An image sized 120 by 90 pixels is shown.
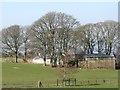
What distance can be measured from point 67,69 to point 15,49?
47.7 metres

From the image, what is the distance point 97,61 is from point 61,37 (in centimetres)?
1198

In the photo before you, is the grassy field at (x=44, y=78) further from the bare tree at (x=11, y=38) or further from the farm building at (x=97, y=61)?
the bare tree at (x=11, y=38)

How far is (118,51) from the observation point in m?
93.7

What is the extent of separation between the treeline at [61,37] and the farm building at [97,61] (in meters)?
3.09

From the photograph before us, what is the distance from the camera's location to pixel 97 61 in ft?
300

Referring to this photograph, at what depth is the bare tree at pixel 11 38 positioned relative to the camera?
100 meters

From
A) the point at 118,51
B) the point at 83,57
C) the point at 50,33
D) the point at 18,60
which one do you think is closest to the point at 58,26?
the point at 50,33

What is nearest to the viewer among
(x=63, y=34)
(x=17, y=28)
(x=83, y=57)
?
(x=63, y=34)

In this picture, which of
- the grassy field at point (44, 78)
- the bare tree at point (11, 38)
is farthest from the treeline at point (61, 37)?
the grassy field at point (44, 78)

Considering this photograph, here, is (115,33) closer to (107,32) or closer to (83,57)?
(107,32)

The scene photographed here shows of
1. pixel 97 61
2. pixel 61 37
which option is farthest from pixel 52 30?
pixel 97 61

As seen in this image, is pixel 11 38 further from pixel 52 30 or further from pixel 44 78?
pixel 44 78

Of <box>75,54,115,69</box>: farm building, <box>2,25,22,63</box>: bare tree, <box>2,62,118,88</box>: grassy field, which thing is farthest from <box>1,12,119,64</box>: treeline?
<box>2,62,118,88</box>: grassy field

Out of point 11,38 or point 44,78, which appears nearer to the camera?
point 44,78
